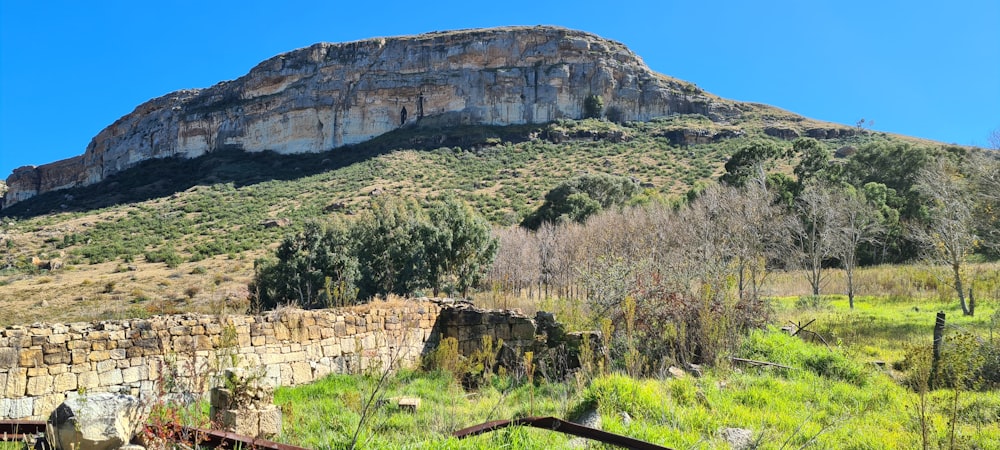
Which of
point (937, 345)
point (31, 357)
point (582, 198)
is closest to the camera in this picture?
point (31, 357)

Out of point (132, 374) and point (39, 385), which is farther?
point (132, 374)

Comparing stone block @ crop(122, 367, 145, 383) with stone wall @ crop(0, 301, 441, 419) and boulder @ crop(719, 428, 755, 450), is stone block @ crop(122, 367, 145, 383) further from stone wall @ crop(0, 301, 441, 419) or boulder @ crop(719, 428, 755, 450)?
boulder @ crop(719, 428, 755, 450)

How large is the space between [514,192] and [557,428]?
39.2m

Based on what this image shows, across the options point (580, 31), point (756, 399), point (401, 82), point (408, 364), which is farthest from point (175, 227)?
point (580, 31)

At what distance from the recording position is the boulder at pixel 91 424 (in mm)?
3043

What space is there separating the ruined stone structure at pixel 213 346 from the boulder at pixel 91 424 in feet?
2.47

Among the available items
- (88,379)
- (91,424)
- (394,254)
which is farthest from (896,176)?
(91,424)

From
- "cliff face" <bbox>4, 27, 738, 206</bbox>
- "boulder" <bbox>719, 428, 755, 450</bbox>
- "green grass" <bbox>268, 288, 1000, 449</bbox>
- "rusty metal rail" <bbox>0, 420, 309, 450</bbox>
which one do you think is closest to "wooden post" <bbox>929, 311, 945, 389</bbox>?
"green grass" <bbox>268, 288, 1000, 449</bbox>

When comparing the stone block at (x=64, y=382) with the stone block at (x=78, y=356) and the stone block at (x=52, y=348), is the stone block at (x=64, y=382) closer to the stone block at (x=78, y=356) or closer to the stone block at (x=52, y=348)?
the stone block at (x=78, y=356)

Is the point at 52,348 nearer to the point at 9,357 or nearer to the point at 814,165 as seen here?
the point at 9,357

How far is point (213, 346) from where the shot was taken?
25.6 ft

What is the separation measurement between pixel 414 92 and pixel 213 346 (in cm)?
5947

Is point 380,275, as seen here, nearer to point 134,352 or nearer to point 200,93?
point 134,352

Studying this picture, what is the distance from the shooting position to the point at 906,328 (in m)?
10.7
